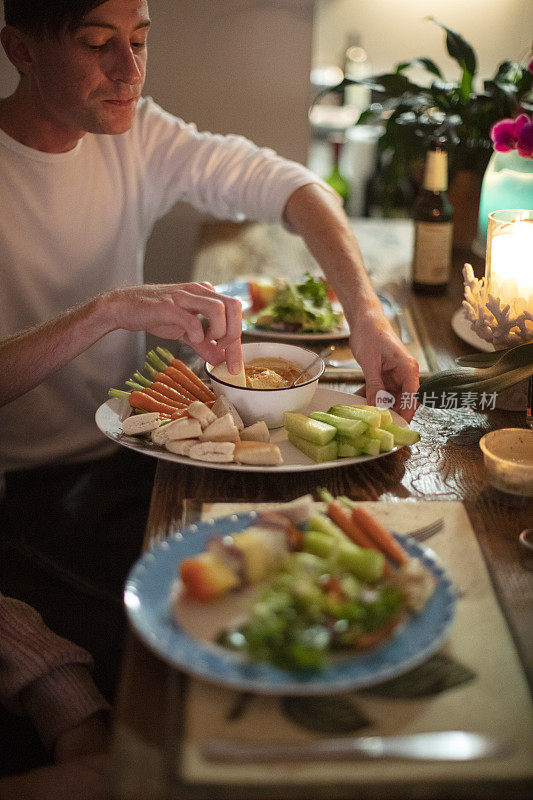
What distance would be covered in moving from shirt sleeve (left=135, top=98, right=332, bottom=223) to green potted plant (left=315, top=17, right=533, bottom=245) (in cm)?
41

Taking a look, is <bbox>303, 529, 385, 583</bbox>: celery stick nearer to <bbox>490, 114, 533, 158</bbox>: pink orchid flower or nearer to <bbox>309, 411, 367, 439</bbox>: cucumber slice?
<bbox>309, 411, 367, 439</bbox>: cucumber slice

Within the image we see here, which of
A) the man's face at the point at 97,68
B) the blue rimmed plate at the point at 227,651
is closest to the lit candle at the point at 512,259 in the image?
the blue rimmed plate at the point at 227,651

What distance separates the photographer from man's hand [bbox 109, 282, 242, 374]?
1133 millimetres

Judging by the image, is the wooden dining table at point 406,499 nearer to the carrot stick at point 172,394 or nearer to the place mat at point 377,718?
the place mat at point 377,718

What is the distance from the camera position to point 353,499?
3.24ft

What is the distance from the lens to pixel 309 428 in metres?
1.04

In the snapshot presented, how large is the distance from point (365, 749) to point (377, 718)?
0.13 feet

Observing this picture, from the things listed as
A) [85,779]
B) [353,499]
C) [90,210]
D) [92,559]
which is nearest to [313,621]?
[353,499]

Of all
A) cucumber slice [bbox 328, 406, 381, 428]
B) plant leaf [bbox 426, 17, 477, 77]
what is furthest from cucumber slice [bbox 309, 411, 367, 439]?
plant leaf [bbox 426, 17, 477, 77]

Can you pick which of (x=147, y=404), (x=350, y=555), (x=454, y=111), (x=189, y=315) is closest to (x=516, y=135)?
(x=454, y=111)

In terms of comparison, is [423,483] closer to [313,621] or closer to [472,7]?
[313,621]

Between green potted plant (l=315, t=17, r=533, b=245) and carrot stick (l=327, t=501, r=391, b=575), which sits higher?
green potted plant (l=315, t=17, r=533, b=245)

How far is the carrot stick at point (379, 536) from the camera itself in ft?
2.62

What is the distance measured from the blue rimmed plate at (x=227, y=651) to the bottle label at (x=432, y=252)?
3.59ft
